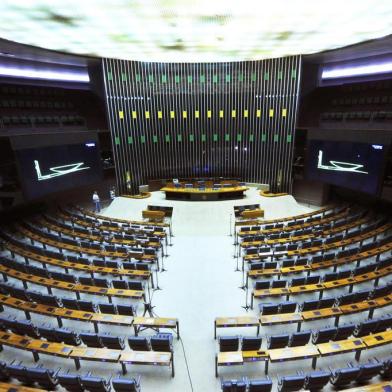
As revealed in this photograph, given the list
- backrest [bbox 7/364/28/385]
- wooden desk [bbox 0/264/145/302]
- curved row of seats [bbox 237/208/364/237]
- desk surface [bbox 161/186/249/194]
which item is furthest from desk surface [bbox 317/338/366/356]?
desk surface [bbox 161/186/249/194]

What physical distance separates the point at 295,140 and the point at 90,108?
1382 cm

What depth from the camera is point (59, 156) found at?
14227mm

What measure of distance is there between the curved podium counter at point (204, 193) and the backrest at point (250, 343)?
11.9 m

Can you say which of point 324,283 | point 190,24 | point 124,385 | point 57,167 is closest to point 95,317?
point 124,385

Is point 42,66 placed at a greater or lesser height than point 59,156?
greater

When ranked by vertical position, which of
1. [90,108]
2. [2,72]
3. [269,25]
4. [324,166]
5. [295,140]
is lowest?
[324,166]

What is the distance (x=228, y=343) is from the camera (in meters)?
5.66

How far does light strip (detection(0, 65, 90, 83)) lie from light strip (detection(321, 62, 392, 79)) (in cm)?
1461

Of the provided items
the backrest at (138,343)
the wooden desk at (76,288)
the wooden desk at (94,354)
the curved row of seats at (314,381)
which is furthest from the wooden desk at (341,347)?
the wooden desk at (76,288)

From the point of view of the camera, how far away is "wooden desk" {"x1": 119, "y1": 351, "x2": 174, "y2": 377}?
529 cm

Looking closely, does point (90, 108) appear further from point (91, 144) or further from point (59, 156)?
point (59, 156)

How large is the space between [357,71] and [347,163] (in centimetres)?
536

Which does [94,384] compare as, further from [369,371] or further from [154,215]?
[154,215]

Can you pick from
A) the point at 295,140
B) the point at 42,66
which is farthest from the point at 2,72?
the point at 295,140
